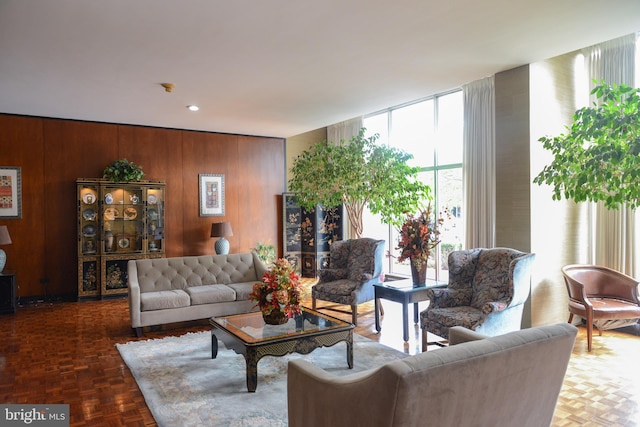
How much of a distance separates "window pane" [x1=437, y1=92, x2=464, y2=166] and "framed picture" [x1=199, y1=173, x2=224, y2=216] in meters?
4.12

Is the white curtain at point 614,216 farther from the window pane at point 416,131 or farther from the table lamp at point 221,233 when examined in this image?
the table lamp at point 221,233

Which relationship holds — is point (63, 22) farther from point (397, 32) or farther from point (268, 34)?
point (397, 32)

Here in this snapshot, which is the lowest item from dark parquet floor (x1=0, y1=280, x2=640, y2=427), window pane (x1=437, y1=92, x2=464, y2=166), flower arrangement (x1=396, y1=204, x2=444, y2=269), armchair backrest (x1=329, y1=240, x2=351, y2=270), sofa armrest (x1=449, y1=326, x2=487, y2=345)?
dark parquet floor (x1=0, y1=280, x2=640, y2=427)

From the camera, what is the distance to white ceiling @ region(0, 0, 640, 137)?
346cm

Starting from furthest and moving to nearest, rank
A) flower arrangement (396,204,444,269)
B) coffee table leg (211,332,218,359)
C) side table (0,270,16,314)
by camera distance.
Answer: side table (0,270,16,314), flower arrangement (396,204,444,269), coffee table leg (211,332,218,359)

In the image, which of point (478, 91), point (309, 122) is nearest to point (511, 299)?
point (478, 91)

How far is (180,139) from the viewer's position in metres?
8.27

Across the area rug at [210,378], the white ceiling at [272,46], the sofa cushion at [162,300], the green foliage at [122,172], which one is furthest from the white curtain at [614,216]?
the green foliage at [122,172]

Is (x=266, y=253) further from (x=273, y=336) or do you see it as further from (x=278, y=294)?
(x=273, y=336)

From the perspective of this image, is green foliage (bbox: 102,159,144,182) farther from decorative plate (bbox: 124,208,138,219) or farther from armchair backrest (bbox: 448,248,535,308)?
armchair backrest (bbox: 448,248,535,308)

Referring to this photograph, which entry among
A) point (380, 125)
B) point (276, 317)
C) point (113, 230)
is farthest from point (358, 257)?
point (113, 230)

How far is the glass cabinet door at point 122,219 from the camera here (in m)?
7.26

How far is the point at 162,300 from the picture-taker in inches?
204

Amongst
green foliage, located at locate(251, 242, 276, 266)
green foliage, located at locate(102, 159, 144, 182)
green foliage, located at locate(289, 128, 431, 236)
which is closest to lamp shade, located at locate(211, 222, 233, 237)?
green foliage, located at locate(251, 242, 276, 266)
